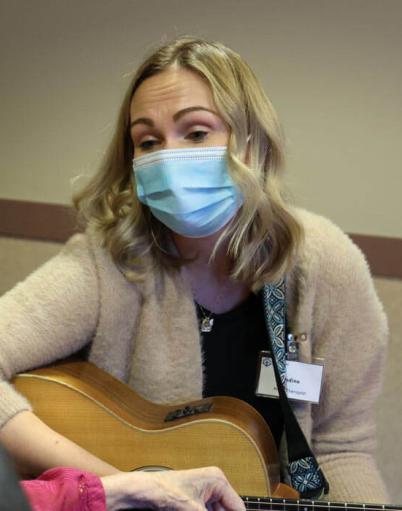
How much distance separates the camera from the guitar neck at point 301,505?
1105 mm

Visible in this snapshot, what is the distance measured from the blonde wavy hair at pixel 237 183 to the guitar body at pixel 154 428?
0.25 m

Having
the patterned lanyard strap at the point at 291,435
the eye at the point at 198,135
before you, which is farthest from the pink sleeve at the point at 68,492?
the eye at the point at 198,135

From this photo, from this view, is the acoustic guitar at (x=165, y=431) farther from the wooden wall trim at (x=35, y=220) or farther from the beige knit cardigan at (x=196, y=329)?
the wooden wall trim at (x=35, y=220)

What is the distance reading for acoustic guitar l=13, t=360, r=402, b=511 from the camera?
1.14 m

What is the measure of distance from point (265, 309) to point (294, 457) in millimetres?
298

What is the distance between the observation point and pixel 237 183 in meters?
1.17

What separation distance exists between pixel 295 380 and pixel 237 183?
0.42m

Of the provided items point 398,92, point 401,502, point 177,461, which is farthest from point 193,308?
point 401,502

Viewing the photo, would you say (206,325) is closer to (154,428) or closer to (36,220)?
(154,428)

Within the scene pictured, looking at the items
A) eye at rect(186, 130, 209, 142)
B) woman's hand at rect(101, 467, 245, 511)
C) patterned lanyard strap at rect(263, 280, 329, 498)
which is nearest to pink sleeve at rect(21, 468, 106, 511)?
woman's hand at rect(101, 467, 245, 511)

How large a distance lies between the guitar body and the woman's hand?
0.09m

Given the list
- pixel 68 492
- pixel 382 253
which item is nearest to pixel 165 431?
pixel 68 492

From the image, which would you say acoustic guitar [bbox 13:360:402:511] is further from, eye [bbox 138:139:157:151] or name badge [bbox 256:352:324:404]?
eye [bbox 138:139:157:151]

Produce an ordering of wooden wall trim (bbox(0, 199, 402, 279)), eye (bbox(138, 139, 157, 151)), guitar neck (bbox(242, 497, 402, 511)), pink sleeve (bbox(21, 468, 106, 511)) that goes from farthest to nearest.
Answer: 1. wooden wall trim (bbox(0, 199, 402, 279))
2. eye (bbox(138, 139, 157, 151))
3. guitar neck (bbox(242, 497, 402, 511))
4. pink sleeve (bbox(21, 468, 106, 511))
